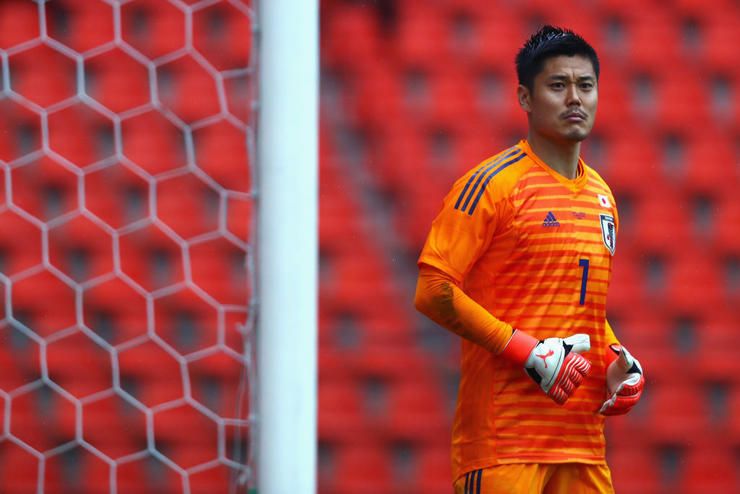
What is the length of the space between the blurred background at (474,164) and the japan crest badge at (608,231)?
74 cm

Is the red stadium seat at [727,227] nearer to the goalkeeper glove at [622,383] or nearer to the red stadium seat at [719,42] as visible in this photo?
the red stadium seat at [719,42]

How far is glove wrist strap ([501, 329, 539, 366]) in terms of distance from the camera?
127 centimetres

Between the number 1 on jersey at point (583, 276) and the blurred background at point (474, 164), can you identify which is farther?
the blurred background at point (474, 164)

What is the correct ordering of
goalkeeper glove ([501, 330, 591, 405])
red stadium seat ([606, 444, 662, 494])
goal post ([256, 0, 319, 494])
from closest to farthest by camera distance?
goal post ([256, 0, 319, 494])
goalkeeper glove ([501, 330, 591, 405])
red stadium seat ([606, 444, 662, 494])

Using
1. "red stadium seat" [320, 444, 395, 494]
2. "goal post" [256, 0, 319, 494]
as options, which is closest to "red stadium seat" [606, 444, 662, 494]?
"red stadium seat" [320, 444, 395, 494]

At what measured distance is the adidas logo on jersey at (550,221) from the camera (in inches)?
52.5

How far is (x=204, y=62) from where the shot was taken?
6.79 feet

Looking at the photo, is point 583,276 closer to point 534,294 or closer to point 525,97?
point 534,294

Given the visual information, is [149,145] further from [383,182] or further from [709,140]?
[709,140]

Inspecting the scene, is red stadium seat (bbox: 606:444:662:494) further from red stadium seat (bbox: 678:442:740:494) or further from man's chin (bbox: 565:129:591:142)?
man's chin (bbox: 565:129:591:142)

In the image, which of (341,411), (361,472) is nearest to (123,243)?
(341,411)

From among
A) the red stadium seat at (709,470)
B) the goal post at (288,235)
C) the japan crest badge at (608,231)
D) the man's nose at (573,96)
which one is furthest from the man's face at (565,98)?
the red stadium seat at (709,470)

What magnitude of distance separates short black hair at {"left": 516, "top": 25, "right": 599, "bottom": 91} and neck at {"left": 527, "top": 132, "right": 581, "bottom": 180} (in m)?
0.07

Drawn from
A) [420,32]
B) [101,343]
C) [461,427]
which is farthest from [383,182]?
[461,427]
